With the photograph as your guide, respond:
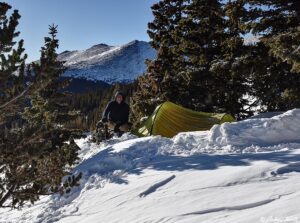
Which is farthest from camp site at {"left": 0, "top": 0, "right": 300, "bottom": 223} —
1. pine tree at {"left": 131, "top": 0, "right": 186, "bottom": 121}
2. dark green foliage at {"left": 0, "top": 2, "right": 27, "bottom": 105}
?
pine tree at {"left": 131, "top": 0, "right": 186, "bottom": 121}

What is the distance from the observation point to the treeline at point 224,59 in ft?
50.0

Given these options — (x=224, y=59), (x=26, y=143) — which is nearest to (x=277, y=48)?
(x=224, y=59)

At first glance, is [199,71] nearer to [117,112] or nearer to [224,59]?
[224,59]

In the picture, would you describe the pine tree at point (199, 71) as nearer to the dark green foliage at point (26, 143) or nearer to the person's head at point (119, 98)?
the person's head at point (119, 98)

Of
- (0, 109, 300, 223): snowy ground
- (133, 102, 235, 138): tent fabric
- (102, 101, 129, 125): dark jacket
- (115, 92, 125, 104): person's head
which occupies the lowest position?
(0, 109, 300, 223): snowy ground

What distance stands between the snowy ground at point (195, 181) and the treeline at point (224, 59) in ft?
13.3

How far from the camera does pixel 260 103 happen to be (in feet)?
67.3

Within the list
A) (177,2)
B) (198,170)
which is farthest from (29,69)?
(177,2)

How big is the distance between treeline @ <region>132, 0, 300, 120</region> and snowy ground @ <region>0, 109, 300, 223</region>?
4.04 metres

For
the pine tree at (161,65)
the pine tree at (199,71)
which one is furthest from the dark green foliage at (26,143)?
the pine tree at (161,65)

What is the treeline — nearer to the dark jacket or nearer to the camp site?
the camp site

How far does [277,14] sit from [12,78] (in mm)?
11832

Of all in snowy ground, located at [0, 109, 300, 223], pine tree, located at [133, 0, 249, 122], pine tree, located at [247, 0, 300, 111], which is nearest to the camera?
snowy ground, located at [0, 109, 300, 223]

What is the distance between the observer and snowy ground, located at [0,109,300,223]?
5.84 metres
